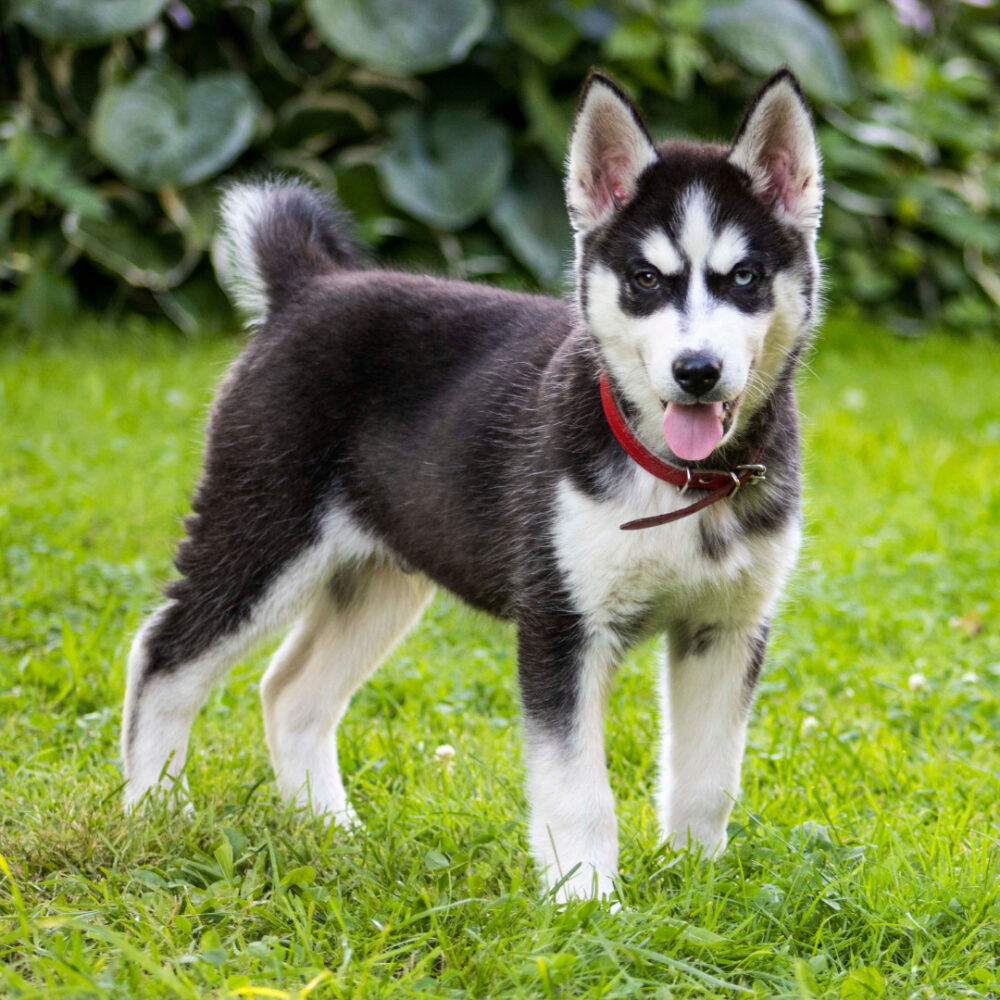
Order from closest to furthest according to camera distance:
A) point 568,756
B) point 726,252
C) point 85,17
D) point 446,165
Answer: point 726,252
point 568,756
point 85,17
point 446,165

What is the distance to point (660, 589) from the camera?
3.01 m

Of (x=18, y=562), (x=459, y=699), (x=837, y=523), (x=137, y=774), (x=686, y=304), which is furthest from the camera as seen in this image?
(x=837, y=523)

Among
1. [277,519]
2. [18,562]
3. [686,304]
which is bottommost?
[18,562]

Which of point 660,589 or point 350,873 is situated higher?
point 660,589

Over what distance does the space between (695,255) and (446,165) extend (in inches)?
226

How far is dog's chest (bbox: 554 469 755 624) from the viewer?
2.97m

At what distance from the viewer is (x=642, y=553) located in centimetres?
296

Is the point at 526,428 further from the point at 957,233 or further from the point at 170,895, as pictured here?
the point at 957,233

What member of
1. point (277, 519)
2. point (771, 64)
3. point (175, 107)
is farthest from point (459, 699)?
point (771, 64)

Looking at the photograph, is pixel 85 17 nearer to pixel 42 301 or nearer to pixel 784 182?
pixel 42 301

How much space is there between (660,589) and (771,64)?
6.41 meters

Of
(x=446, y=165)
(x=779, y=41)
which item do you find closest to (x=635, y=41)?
(x=779, y=41)

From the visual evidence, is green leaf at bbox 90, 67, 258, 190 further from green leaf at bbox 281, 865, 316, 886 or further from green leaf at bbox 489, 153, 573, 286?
green leaf at bbox 281, 865, 316, 886

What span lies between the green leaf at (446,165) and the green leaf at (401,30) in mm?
389
